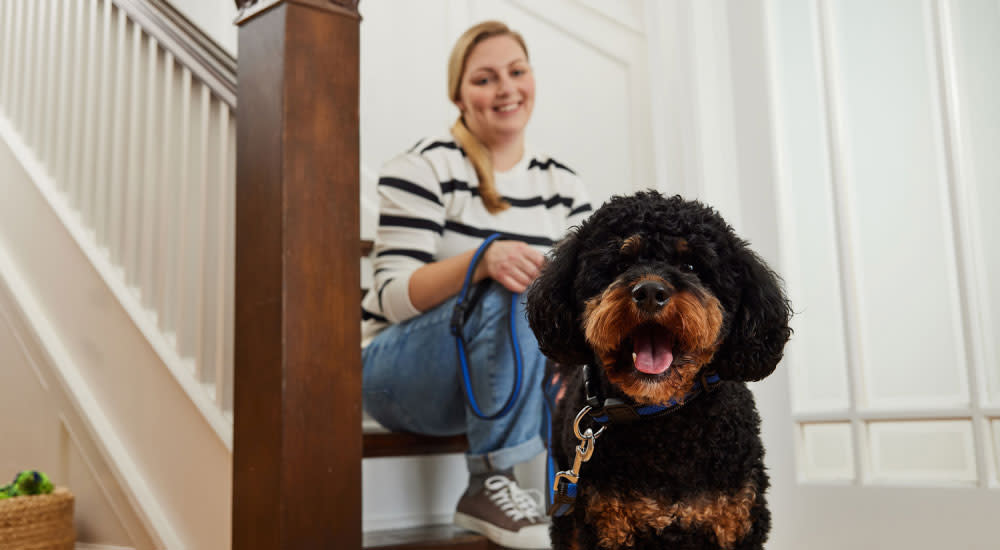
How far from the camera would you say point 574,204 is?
2287 mm

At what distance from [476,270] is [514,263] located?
11 cm

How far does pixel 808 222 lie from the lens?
1.96 meters

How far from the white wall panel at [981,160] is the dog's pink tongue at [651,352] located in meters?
0.79

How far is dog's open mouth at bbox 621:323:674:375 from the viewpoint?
1.11m

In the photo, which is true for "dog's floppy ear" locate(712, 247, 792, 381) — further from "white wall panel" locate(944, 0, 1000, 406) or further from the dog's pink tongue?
"white wall panel" locate(944, 0, 1000, 406)

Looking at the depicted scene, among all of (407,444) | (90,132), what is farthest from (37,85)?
(407,444)

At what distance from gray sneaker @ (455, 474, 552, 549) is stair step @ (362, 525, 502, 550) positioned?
3 centimetres

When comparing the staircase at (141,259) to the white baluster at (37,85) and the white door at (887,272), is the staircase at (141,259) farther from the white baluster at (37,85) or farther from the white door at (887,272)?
the white door at (887,272)

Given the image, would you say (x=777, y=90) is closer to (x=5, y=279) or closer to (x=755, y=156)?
(x=755, y=156)

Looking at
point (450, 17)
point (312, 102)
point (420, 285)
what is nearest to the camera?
point (312, 102)

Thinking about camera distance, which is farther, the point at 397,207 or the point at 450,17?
the point at 450,17

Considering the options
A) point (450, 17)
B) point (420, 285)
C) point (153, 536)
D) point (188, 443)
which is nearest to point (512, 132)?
point (420, 285)

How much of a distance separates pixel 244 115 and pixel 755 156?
124 cm

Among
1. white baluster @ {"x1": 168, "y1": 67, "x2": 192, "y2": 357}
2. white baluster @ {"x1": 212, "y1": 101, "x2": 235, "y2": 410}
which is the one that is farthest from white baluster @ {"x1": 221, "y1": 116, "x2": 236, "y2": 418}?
white baluster @ {"x1": 168, "y1": 67, "x2": 192, "y2": 357}
